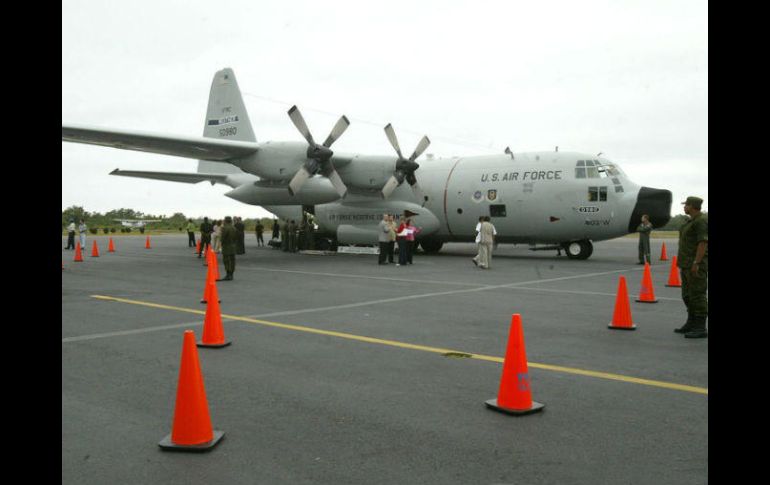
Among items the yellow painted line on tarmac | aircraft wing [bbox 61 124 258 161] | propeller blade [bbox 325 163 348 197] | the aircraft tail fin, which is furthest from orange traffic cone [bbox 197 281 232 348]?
the aircraft tail fin

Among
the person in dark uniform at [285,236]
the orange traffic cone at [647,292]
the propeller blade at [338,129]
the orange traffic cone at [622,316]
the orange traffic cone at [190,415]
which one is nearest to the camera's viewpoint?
the orange traffic cone at [190,415]

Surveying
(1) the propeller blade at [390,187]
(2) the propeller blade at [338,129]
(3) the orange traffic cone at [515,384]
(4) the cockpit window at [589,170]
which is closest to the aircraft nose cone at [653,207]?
(4) the cockpit window at [589,170]

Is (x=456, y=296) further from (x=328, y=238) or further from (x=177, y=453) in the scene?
(x=328, y=238)

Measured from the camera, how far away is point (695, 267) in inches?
287

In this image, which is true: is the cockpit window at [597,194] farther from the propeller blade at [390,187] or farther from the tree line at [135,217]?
the tree line at [135,217]

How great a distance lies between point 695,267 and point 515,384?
4109mm

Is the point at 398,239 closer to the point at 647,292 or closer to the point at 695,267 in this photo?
the point at 647,292

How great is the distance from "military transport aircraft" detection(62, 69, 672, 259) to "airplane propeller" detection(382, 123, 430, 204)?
A: 0.04 metres

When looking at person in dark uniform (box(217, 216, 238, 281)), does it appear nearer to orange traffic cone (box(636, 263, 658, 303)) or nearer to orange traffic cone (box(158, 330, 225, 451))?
orange traffic cone (box(636, 263, 658, 303))

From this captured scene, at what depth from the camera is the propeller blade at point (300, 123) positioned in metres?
18.6

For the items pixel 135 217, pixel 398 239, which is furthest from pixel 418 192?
pixel 135 217

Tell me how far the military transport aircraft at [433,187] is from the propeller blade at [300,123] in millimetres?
34

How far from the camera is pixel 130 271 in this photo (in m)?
16.7
